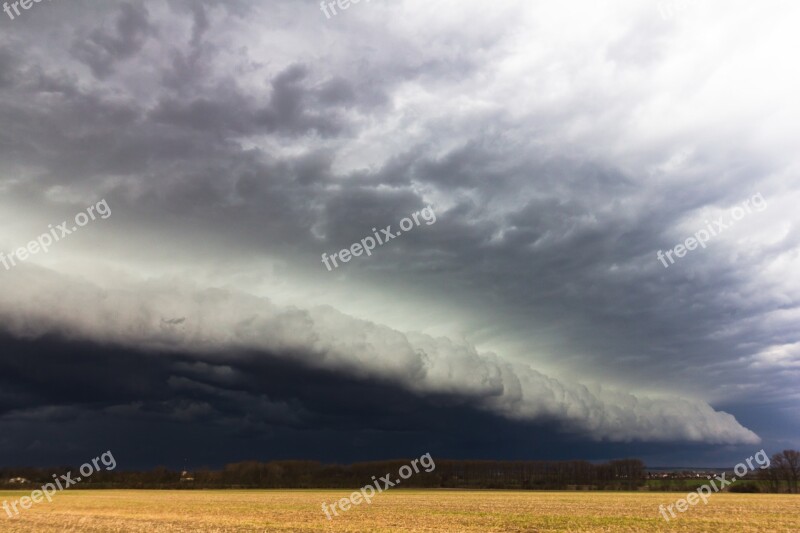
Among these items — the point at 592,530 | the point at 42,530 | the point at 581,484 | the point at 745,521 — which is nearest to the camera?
the point at 592,530

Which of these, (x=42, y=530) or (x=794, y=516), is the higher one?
(x=42, y=530)

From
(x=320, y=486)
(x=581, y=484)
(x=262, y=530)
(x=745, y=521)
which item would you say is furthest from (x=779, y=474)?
(x=262, y=530)

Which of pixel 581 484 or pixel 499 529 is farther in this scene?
pixel 581 484

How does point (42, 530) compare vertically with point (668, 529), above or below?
above

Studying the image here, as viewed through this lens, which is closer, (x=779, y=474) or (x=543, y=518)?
(x=543, y=518)

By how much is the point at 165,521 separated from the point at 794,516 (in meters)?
63.2

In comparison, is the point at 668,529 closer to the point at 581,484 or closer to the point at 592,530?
the point at 592,530

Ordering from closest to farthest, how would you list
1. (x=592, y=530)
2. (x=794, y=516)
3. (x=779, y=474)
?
(x=592, y=530), (x=794, y=516), (x=779, y=474)

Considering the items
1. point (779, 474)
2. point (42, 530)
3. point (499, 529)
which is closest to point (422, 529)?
point (499, 529)

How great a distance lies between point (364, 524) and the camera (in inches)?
1922

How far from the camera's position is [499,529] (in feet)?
146

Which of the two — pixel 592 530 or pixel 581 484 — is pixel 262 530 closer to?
pixel 592 530

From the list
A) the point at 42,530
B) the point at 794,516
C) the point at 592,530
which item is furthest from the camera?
the point at 794,516

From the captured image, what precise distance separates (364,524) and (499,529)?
11.6m
